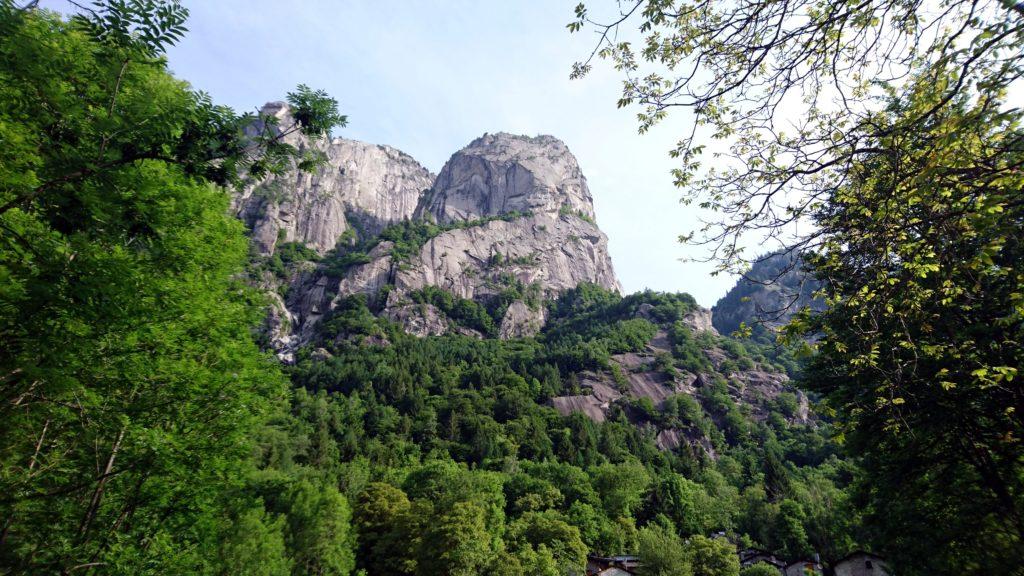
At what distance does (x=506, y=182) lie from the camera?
16125 cm

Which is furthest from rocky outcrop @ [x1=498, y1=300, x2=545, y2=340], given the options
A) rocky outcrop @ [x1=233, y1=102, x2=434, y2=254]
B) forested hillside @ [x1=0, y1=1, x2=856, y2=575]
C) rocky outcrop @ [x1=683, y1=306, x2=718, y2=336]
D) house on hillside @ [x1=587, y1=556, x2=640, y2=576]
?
house on hillside @ [x1=587, y1=556, x2=640, y2=576]

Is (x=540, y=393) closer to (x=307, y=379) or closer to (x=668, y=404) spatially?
(x=668, y=404)

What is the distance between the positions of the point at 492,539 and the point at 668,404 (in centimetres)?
5539

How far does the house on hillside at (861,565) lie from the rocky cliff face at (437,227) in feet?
279

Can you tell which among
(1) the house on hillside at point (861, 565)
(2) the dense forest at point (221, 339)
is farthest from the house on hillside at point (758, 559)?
(2) the dense forest at point (221, 339)

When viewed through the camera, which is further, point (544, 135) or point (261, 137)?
point (544, 135)

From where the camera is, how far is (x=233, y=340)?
26.6ft

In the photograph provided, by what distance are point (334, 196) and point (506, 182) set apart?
59.7m

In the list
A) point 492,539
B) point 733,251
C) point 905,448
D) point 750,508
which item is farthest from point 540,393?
point 733,251

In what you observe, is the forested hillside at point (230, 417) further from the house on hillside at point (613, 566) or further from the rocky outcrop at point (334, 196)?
the rocky outcrop at point (334, 196)

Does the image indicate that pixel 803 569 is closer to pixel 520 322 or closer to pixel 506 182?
pixel 520 322

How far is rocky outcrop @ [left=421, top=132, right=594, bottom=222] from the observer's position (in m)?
155

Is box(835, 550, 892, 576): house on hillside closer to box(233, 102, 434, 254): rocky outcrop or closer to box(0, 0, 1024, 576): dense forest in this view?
box(0, 0, 1024, 576): dense forest

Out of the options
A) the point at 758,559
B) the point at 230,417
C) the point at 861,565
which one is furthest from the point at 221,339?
the point at 758,559
